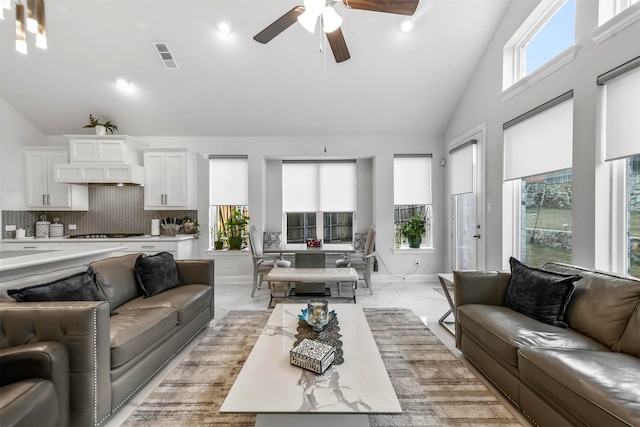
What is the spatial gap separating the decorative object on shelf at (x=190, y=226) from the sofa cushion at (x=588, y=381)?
4.86 m

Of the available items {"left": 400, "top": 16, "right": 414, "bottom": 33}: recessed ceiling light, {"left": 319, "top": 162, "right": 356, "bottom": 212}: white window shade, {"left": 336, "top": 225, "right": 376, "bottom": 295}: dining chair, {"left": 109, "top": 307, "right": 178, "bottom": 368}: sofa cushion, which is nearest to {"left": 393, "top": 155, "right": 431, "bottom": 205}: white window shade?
{"left": 319, "top": 162, "right": 356, "bottom": 212}: white window shade

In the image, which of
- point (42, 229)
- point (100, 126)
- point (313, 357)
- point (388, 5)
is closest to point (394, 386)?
point (313, 357)

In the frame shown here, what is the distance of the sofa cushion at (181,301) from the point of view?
2453 millimetres

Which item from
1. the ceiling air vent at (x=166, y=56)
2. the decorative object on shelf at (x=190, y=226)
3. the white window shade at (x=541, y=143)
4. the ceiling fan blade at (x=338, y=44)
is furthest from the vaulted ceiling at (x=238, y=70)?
the decorative object on shelf at (x=190, y=226)

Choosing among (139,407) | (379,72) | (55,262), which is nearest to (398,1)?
(379,72)

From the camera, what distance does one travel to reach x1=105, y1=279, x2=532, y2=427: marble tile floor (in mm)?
2240

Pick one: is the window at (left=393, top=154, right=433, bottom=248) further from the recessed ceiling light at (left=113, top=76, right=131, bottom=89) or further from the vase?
the recessed ceiling light at (left=113, top=76, right=131, bottom=89)

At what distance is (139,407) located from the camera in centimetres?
183

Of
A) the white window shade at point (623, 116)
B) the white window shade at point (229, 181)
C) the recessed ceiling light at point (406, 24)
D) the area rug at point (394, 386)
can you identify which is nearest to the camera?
the area rug at point (394, 386)

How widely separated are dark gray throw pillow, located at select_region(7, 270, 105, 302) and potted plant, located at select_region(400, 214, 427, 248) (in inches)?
177

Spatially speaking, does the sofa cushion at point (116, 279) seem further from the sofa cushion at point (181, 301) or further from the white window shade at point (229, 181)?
the white window shade at point (229, 181)

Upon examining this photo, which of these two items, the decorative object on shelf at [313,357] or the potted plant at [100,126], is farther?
the potted plant at [100,126]

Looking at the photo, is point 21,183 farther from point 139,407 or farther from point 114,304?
point 139,407

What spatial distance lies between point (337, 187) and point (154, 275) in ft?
11.8
